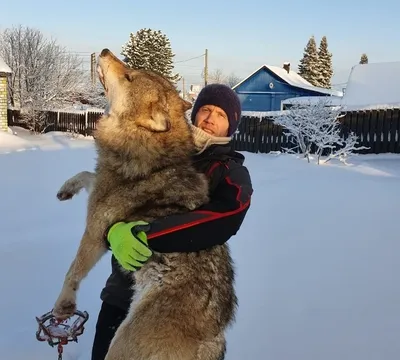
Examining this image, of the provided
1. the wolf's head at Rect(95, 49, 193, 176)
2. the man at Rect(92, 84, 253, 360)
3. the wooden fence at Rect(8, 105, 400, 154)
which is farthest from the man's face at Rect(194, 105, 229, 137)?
the wooden fence at Rect(8, 105, 400, 154)

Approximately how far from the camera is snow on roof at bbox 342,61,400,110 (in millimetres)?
21531

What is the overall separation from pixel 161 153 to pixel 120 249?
619mm

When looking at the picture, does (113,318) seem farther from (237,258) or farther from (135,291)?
(237,258)

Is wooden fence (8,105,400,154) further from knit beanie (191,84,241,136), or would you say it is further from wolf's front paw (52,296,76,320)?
wolf's front paw (52,296,76,320)

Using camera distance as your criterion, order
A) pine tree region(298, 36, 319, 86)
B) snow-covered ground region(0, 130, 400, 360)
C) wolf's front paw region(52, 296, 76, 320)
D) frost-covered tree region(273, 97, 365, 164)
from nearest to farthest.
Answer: wolf's front paw region(52, 296, 76, 320), snow-covered ground region(0, 130, 400, 360), frost-covered tree region(273, 97, 365, 164), pine tree region(298, 36, 319, 86)

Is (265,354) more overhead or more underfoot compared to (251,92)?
more underfoot

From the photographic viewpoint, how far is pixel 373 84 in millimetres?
23234

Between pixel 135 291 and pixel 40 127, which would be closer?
pixel 135 291

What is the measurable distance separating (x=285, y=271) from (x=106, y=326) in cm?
314

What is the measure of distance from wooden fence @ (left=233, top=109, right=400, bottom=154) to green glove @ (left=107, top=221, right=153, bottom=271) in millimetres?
14377

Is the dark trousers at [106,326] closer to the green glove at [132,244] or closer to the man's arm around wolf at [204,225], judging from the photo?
the green glove at [132,244]

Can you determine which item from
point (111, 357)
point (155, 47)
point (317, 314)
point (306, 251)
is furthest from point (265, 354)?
point (155, 47)

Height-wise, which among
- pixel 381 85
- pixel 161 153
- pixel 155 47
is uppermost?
pixel 155 47

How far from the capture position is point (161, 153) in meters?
2.44
